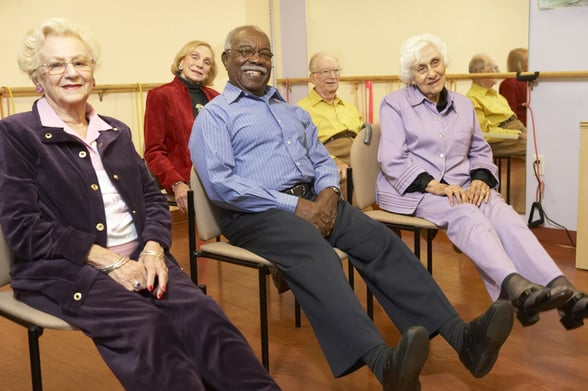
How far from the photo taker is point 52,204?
Answer: 199 centimetres

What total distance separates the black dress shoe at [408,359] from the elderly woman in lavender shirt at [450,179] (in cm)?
61

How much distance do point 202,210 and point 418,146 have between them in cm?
99

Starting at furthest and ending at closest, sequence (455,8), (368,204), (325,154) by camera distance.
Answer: (455,8) < (368,204) < (325,154)

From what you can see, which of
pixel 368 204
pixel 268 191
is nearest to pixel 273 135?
pixel 268 191

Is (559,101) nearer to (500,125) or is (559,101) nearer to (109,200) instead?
(500,125)

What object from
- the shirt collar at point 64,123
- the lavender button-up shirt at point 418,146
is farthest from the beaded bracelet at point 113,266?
the lavender button-up shirt at point 418,146

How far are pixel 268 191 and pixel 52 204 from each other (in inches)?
30.5

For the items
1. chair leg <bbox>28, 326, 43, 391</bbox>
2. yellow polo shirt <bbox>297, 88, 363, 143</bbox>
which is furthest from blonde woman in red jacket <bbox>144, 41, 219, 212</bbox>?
chair leg <bbox>28, 326, 43, 391</bbox>

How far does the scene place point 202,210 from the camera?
2.55 meters

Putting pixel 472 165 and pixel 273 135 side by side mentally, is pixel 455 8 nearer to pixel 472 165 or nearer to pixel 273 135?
pixel 472 165

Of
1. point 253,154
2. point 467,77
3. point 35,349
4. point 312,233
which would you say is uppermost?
point 467,77

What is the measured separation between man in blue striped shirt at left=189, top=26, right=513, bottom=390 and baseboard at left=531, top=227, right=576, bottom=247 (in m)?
1.92

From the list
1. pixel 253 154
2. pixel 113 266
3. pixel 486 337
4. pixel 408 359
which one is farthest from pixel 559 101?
pixel 113 266

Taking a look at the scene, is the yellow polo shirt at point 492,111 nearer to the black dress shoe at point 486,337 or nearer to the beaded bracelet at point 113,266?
the black dress shoe at point 486,337
